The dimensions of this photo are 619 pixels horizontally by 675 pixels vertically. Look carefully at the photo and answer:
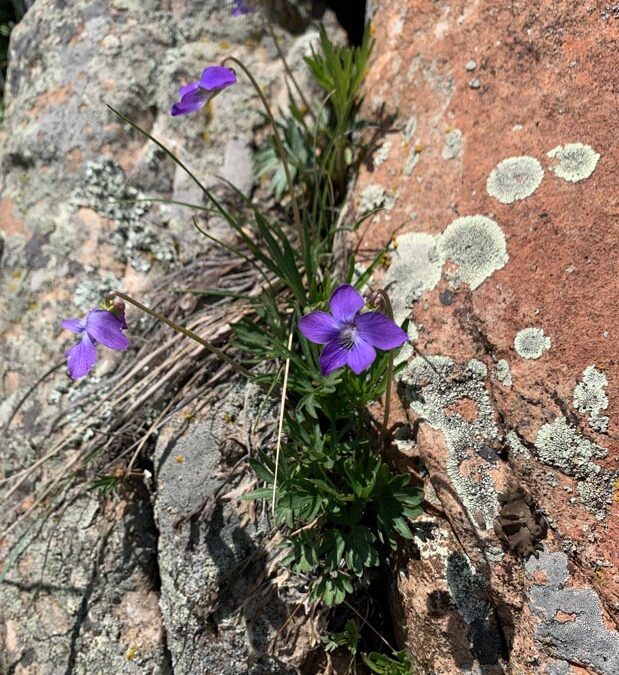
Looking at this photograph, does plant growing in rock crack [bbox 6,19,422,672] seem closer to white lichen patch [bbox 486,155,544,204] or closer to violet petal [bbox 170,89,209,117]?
violet petal [bbox 170,89,209,117]

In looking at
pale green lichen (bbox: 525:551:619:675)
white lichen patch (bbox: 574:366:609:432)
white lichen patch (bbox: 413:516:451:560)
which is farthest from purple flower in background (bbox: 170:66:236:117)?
pale green lichen (bbox: 525:551:619:675)

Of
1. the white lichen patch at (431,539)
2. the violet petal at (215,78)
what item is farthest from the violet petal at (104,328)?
the white lichen patch at (431,539)

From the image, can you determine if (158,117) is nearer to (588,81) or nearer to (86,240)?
(86,240)

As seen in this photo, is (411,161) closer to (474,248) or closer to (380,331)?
(474,248)

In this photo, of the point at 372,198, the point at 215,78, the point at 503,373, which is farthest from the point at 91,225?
the point at 503,373

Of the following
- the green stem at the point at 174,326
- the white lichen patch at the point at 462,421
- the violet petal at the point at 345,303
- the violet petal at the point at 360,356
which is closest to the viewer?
the violet petal at the point at 360,356

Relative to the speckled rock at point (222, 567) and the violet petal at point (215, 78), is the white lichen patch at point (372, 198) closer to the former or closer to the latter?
the violet petal at point (215, 78)
